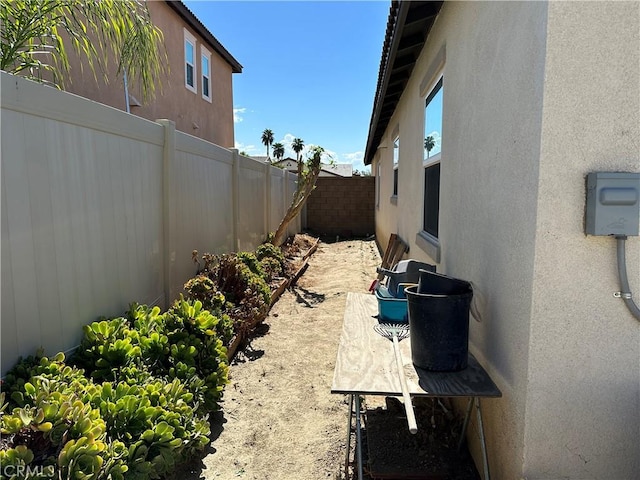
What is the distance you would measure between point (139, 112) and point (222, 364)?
7.29m

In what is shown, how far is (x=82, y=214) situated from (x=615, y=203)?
3.10 meters

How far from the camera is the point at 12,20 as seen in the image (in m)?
3.08

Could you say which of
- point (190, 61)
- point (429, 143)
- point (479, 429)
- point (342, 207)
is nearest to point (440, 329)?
point (479, 429)

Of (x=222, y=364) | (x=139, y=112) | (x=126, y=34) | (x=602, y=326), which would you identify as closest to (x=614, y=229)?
(x=602, y=326)

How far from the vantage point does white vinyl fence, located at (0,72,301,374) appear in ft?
7.27

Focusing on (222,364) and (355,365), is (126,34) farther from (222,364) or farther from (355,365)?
(355,365)

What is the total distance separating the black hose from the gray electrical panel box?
1.8 inches

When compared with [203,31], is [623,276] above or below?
below

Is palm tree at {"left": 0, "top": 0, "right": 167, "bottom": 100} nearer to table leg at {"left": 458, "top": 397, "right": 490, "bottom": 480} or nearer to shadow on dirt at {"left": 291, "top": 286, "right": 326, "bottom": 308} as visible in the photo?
table leg at {"left": 458, "top": 397, "right": 490, "bottom": 480}

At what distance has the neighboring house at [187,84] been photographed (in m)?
7.71

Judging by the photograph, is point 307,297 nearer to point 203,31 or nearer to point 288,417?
point 288,417

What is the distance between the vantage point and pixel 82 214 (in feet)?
9.21

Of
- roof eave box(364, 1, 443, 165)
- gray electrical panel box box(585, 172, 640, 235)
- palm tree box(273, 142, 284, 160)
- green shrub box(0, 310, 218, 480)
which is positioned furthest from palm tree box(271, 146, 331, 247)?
palm tree box(273, 142, 284, 160)

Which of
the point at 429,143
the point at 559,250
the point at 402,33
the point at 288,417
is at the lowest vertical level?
the point at 288,417
